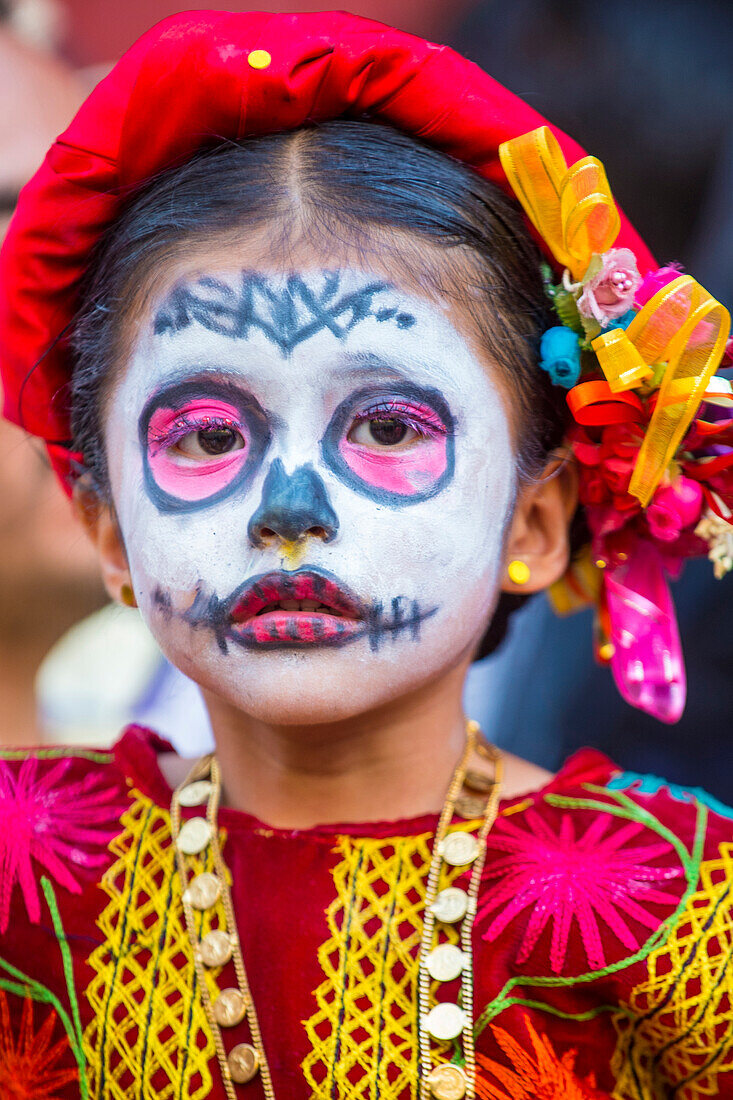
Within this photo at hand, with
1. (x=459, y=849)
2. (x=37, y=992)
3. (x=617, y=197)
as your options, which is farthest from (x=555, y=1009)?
(x=617, y=197)

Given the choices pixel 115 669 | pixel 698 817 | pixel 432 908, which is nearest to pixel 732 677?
pixel 698 817

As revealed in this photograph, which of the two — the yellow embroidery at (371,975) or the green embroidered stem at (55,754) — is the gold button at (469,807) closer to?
the yellow embroidery at (371,975)

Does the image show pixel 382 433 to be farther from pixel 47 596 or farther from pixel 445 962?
pixel 47 596

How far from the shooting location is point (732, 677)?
2.65 meters

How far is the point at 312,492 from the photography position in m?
1.38

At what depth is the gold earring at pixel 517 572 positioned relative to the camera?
64.7 inches

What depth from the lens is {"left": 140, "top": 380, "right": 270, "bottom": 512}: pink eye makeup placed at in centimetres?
145

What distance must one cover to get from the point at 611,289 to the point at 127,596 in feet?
2.59

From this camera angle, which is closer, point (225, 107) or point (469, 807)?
point (225, 107)

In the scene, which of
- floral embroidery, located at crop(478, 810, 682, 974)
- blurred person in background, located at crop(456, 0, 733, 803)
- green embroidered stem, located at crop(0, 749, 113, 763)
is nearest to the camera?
floral embroidery, located at crop(478, 810, 682, 974)

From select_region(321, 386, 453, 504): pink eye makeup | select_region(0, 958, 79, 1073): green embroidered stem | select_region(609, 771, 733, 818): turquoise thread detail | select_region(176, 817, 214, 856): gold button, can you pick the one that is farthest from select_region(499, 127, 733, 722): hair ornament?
select_region(0, 958, 79, 1073): green embroidered stem

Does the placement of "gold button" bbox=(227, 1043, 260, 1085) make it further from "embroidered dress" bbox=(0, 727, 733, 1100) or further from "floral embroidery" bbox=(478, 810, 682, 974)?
"floral embroidery" bbox=(478, 810, 682, 974)

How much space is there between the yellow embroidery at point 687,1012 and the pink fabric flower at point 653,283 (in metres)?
0.73

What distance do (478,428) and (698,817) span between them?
0.59 meters
